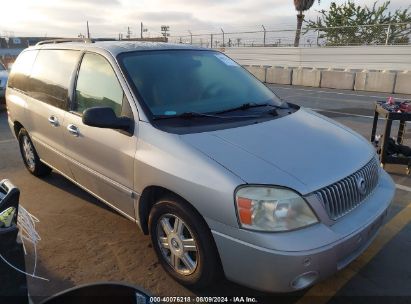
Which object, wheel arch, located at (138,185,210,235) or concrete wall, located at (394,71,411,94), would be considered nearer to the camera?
wheel arch, located at (138,185,210,235)

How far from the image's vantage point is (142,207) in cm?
306

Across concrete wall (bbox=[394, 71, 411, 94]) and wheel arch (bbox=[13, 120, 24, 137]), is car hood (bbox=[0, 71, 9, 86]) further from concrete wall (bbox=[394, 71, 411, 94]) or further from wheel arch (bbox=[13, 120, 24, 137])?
concrete wall (bbox=[394, 71, 411, 94])

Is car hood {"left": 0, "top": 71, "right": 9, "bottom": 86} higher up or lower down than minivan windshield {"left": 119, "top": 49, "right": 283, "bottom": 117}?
lower down

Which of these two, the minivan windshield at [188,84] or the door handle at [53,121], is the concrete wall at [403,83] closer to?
the minivan windshield at [188,84]

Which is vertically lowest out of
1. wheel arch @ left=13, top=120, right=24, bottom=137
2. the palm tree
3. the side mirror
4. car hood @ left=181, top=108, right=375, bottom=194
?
wheel arch @ left=13, top=120, right=24, bottom=137

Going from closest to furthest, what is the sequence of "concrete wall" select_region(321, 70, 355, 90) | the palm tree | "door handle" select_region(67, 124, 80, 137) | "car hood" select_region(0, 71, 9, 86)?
"door handle" select_region(67, 124, 80, 137)
"car hood" select_region(0, 71, 9, 86)
"concrete wall" select_region(321, 70, 355, 90)
the palm tree

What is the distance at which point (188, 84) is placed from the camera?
3441mm

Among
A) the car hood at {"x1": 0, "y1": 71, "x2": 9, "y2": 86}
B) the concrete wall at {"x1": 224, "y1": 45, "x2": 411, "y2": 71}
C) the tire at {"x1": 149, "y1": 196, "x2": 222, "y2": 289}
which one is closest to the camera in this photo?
the tire at {"x1": 149, "y1": 196, "x2": 222, "y2": 289}

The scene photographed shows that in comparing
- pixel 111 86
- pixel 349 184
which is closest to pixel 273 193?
pixel 349 184

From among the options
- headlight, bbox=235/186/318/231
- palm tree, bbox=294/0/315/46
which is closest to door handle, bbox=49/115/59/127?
headlight, bbox=235/186/318/231

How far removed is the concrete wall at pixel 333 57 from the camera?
65.1ft

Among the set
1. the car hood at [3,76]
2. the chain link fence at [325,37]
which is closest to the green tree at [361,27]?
the chain link fence at [325,37]

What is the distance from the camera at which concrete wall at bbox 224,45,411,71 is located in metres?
19.8

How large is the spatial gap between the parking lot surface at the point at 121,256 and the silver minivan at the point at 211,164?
342 millimetres
